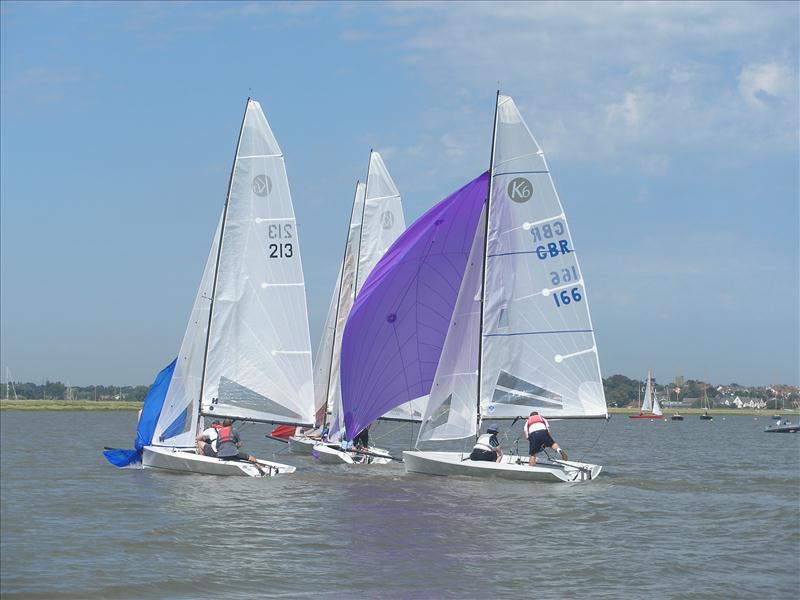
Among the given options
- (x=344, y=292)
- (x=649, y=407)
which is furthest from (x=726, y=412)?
(x=344, y=292)

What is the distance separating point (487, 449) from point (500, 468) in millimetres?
650

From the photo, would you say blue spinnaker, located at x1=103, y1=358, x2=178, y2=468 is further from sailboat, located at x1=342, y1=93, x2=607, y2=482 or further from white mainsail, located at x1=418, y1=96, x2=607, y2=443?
white mainsail, located at x1=418, y1=96, x2=607, y2=443

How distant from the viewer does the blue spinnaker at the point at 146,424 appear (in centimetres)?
2311

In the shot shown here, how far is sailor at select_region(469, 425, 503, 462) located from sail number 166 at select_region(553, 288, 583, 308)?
304 cm

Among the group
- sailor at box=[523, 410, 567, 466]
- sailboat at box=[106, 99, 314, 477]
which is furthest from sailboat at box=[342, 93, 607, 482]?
sailboat at box=[106, 99, 314, 477]

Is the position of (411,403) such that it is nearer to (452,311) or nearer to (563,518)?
(452,311)

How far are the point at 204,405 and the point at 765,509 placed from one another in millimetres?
11750

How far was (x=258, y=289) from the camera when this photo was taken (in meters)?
23.8

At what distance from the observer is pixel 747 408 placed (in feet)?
497

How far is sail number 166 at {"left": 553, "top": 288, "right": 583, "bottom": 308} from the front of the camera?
21.9 m

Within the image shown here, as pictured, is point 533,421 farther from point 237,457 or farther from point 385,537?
point 385,537

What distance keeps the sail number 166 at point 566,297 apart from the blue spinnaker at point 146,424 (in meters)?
8.57

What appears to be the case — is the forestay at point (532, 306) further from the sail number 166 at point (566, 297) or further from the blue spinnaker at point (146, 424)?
the blue spinnaker at point (146, 424)

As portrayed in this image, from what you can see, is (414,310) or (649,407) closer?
(414,310)
